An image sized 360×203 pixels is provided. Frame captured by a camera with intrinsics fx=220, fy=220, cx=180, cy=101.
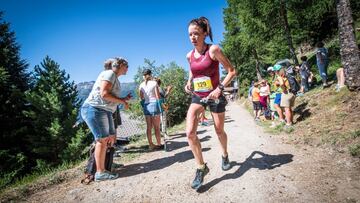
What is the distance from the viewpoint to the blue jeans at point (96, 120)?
152 inches

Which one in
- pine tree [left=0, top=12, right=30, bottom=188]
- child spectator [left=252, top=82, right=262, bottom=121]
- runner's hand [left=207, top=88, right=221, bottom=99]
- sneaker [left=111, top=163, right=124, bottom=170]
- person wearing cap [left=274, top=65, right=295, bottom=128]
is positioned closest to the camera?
runner's hand [left=207, top=88, right=221, bottom=99]

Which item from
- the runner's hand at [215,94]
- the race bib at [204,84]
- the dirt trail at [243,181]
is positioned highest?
the race bib at [204,84]

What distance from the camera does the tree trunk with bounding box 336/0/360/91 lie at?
6.41m

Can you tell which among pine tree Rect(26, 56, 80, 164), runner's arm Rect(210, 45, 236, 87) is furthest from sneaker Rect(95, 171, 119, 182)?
pine tree Rect(26, 56, 80, 164)

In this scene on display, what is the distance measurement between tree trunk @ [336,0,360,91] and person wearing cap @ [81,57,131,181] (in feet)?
21.3

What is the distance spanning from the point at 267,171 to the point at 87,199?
298 cm

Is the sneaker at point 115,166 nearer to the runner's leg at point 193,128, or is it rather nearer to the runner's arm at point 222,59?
the runner's leg at point 193,128

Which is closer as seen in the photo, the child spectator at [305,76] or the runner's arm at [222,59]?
the runner's arm at [222,59]

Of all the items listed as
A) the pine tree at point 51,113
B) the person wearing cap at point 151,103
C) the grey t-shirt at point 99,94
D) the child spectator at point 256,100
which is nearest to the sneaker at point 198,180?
the grey t-shirt at point 99,94

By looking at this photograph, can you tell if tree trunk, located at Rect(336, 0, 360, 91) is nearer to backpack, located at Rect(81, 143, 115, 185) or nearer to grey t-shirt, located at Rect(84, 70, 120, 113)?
grey t-shirt, located at Rect(84, 70, 120, 113)

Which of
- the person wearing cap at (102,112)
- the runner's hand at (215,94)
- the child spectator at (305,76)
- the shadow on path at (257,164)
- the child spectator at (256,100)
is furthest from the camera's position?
the child spectator at (305,76)

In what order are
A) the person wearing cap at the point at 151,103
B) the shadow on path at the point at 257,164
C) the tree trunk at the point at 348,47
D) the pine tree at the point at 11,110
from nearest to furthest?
the shadow on path at the point at 257,164 → the person wearing cap at the point at 151,103 → the tree trunk at the point at 348,47 → the pine tree at the point at 11,110

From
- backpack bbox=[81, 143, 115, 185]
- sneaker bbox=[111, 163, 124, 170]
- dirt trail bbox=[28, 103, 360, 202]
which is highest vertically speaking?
backpack bbox=[81, 143, 115, 185]

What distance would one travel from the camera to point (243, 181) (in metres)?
3.47
